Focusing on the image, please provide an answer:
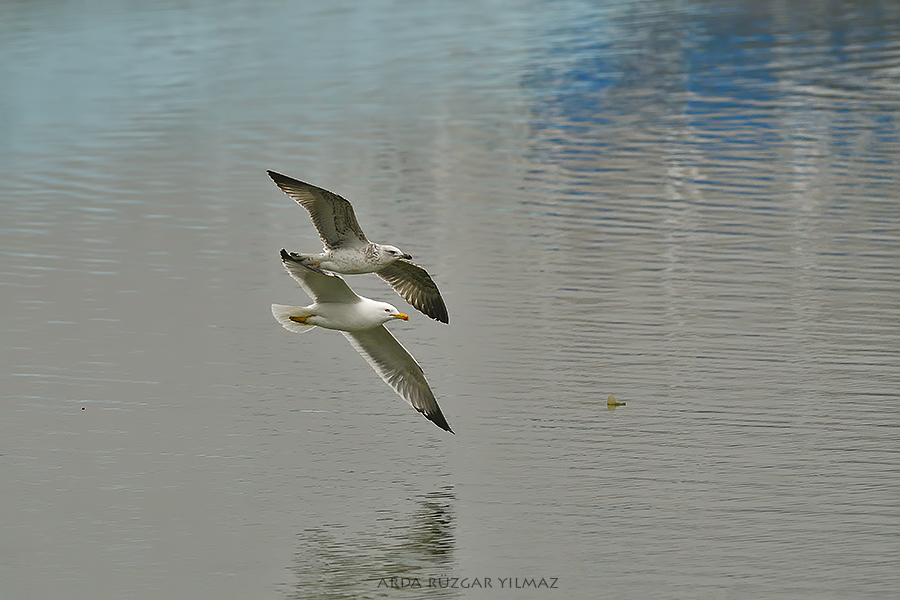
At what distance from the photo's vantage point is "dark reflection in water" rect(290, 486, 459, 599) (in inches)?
410

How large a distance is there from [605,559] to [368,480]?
2.31 meters

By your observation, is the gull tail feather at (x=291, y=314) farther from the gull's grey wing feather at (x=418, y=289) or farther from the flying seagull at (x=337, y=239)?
the gull's grey wing feather at (x=418, y=289)

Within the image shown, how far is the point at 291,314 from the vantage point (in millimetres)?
13898

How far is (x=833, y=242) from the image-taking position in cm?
2080

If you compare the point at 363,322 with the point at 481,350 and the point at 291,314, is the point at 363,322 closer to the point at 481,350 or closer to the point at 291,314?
the point at 291,314

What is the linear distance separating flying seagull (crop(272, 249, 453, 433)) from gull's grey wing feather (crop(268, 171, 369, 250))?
303mm

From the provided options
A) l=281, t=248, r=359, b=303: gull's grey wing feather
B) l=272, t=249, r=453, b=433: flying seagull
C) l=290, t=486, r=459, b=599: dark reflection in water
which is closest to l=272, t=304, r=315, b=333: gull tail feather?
l=272, t=249, r=453, b=433: flying seagull

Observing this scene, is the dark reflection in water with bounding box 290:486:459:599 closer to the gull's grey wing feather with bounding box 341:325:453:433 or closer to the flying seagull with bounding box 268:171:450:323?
the gull's grey wing feather with bounding box 341:325:453:433

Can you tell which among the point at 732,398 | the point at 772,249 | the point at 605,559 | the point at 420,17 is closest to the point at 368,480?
the point at 605,559

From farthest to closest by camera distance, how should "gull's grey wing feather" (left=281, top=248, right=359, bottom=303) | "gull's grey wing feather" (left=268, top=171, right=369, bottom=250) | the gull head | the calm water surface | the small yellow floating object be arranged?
the small yellow floating object < "gull's grey wing feather" (left=281, top=248, right=359, bottom=303) < the gull head < "gull's grey wing feather" (left=268, top=171, right=369, bottom=250) < the calm water surface

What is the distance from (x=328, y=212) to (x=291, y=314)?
1014mm

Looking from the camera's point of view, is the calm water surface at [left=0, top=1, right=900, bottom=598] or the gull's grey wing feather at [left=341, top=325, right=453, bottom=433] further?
the gull's grey wing feather at [left=341, top=325, right=453, bottom=433]

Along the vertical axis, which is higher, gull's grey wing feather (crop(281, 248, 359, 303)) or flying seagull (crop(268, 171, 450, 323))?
flying seagull (crop(268, 171, 450, 323))

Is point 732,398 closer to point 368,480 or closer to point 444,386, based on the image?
point 444,386
